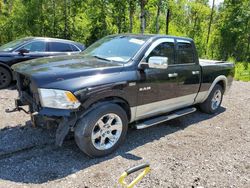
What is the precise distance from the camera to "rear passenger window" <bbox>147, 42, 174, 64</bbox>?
464 cm

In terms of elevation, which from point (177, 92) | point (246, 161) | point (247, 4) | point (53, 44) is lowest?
point (246, 161)

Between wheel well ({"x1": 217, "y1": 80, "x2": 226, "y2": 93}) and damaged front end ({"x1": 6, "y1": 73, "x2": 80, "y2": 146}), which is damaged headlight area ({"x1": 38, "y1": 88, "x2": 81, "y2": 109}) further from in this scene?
wheel well ({"x1": 217, "y1": 80, "x2": 226, "y2": 93})

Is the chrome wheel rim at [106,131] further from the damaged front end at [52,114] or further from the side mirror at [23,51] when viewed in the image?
the side mirror at [23,51]

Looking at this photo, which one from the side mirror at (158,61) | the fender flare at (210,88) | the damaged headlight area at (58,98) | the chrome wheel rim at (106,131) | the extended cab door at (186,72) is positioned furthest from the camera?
the fender flare at (210,88)

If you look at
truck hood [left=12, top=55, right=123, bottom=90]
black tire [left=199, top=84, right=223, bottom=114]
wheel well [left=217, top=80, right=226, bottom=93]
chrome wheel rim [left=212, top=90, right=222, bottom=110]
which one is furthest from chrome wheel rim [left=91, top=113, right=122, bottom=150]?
wheel well [left=217, top=80, right=226, bottom=93]

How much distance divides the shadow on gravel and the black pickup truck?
29 centimetres

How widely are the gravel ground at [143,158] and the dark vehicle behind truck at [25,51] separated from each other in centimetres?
260

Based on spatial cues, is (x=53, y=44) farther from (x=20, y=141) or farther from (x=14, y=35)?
(x=14, y=35)

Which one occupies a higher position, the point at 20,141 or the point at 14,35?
the point at 14,35

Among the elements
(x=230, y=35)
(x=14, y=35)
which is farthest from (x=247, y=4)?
(x=14, y=35)

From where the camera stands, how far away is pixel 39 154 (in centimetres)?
398

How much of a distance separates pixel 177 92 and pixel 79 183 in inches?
105

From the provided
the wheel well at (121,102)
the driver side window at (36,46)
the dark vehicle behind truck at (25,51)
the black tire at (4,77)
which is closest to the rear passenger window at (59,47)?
the dark vehicle behind truck at (25,51)

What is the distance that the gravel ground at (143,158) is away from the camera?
137 inches
